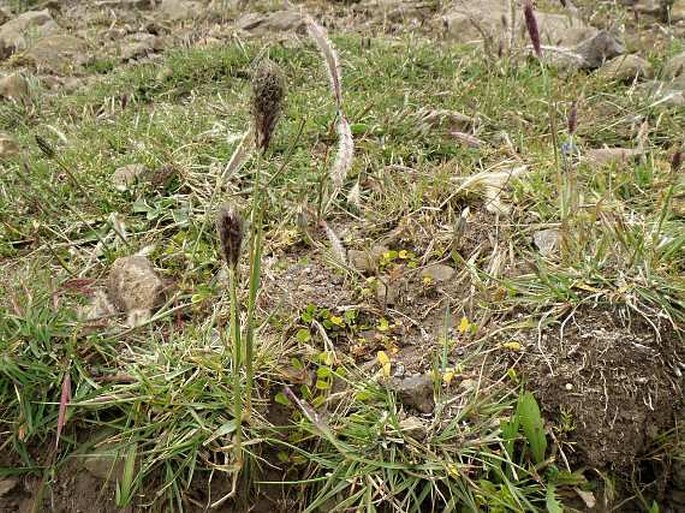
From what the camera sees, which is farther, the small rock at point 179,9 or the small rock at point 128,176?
the small rock at point 179,9

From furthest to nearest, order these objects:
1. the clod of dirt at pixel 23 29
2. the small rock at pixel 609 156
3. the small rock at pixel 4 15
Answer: the small rock at pixel 4 15
the clod of dirt at pixel 23 29
the small rock at pixel 609 156

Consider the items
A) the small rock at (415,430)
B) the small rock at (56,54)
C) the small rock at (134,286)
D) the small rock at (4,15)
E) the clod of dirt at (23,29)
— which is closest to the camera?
the small rock at (415,430)

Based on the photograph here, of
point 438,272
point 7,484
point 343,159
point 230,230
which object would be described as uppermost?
point 230,230

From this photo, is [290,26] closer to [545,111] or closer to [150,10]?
[150,10]

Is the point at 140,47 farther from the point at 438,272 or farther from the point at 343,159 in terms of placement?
the point at 438,272

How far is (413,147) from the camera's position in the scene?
8.85ft

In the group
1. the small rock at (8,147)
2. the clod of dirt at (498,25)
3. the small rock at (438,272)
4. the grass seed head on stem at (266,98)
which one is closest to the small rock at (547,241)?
the small rock at (438,272)

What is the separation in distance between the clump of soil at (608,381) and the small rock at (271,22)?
302 cm

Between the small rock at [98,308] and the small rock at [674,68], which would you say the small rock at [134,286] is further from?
the small rock at [674,68]

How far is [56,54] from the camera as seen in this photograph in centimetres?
428

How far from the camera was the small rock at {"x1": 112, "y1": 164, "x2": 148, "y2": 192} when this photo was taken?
2.54 metres

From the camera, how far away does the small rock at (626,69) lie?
330cm

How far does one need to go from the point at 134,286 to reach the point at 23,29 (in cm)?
345

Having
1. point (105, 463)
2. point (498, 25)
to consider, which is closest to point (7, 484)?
point (105, 463)
